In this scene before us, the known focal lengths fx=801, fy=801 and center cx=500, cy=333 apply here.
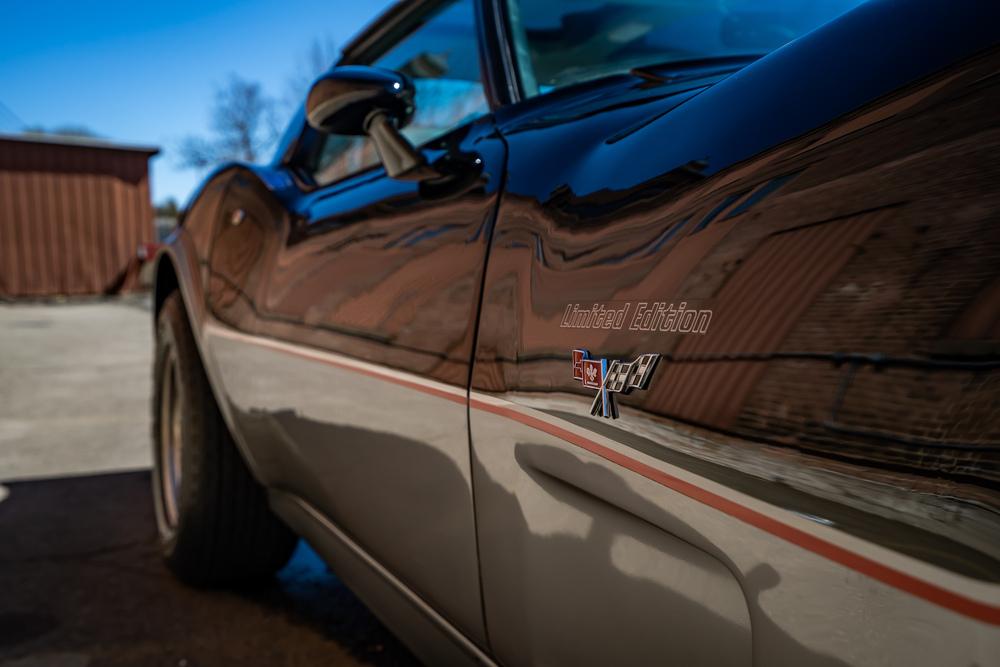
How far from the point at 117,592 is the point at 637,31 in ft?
6.67

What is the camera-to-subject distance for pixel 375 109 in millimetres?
1392

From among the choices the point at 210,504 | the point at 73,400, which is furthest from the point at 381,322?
the point at 73,400

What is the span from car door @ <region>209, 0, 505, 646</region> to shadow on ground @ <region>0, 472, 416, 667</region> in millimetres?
447

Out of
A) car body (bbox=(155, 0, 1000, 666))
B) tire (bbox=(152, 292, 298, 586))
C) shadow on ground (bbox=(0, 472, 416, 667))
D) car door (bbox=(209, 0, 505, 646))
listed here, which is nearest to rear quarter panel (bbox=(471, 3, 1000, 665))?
car body (bbox=(155, 0, 1000, 666))

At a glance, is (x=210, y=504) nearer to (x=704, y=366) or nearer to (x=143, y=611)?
(x=143, y=611)

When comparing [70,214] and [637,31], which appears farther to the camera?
[70,214]

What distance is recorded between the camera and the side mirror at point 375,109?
4.42 ft

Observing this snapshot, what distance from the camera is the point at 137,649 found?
1.95 m

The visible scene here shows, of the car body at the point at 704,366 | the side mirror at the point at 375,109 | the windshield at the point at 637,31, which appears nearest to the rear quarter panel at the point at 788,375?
the car body at the point at 704,366

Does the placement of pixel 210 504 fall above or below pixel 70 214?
below

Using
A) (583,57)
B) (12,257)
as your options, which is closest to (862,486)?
(583,57)

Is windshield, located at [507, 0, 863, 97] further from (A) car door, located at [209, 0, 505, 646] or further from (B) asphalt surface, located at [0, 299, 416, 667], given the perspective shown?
(B) asphalt surface, located at [0, 299, 416, 667]

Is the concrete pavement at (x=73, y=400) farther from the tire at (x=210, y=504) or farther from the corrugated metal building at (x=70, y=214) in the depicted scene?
the corrugated metal building at (x=70, y=214)

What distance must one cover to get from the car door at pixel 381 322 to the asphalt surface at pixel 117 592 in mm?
460
